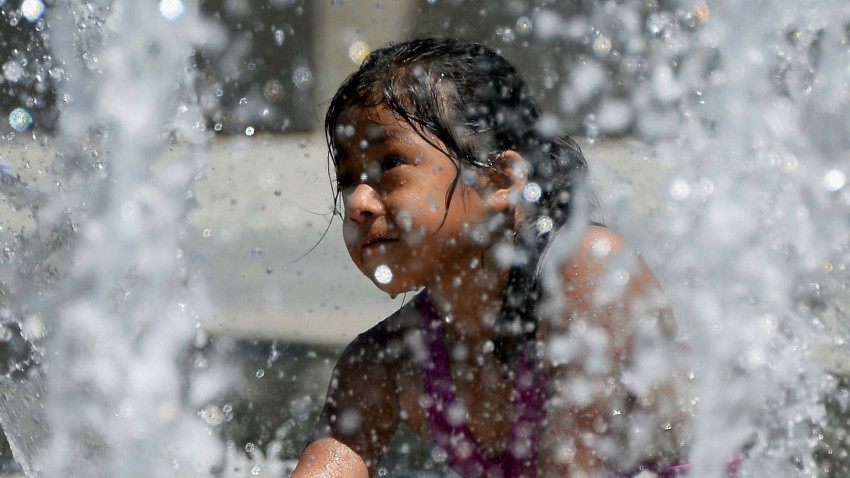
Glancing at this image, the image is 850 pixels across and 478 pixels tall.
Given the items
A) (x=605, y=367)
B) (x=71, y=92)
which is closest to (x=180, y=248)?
(x=71, y=92)

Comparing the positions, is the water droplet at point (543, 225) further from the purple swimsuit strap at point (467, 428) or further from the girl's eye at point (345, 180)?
the girl's eye at point (345, 180)

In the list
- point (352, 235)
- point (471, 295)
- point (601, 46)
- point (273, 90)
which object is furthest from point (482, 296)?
point (273, 90)

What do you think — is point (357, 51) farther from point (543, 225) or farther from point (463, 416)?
point (463, 416)

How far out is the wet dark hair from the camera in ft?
5.53

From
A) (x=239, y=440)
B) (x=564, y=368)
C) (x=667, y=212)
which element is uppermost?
(x=564, y=368)

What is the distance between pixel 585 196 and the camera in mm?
1927

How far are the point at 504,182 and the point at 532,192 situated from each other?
0.07 m

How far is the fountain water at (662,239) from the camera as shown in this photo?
1.80 m

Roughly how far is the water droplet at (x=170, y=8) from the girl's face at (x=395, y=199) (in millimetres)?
1288

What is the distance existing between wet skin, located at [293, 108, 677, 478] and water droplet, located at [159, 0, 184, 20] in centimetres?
130

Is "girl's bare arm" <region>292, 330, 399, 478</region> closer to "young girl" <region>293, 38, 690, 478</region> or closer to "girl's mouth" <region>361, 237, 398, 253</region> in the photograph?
"young girl" <region>293, 38, 690, 478</region>

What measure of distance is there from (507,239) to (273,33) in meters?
1.81

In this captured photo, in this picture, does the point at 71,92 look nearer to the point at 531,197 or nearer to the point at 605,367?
the point at 531,197

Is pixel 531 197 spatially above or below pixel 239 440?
above
